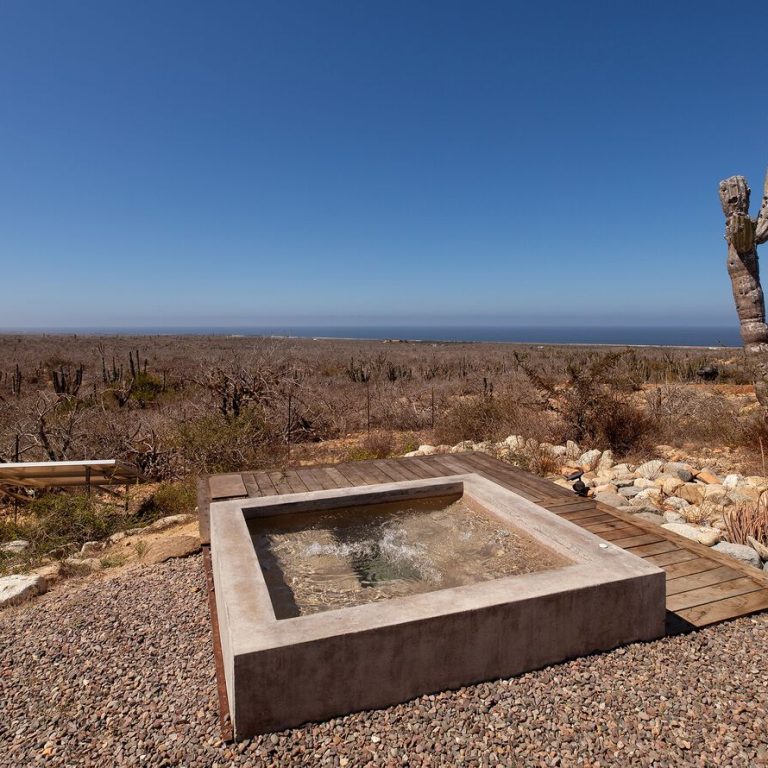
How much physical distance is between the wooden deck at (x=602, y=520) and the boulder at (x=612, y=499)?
1.43 feet

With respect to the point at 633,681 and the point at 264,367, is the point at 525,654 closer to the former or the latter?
the point at 633,681

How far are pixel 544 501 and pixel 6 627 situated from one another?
4704mm

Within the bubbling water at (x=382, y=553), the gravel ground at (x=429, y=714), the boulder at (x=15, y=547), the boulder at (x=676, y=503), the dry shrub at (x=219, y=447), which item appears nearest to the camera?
the gravel ground at (x=429, y=714)

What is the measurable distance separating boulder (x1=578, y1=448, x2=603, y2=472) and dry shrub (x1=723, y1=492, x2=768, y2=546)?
267 cm

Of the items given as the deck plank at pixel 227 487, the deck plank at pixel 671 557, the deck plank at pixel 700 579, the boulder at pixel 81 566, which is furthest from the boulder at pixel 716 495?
the boulder at pixel 81 566

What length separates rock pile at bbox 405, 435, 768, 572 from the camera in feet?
15.6

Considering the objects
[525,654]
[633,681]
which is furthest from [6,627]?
[633,681]

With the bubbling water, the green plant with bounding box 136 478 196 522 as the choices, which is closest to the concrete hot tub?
the bubbling water

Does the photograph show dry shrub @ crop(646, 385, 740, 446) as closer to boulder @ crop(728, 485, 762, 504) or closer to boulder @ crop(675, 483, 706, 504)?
boulder @ crop(728, 485, 762, 504)

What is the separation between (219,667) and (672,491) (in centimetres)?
524

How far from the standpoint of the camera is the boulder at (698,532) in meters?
4.65

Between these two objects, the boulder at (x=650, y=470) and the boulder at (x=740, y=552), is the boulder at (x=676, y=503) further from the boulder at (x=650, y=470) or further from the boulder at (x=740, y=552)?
the boulder at (x=740, y=552)

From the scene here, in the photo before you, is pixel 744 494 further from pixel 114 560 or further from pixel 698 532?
pixel 114 560

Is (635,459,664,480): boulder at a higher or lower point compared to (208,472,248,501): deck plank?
lower
